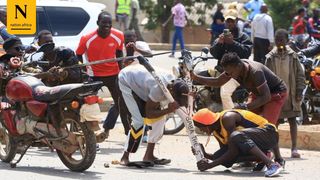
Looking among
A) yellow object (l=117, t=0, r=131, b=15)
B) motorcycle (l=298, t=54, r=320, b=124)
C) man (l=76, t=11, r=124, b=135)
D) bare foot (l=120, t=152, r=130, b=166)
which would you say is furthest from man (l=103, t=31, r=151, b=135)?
yellow object (l=117, t=0, r=131, b=15)

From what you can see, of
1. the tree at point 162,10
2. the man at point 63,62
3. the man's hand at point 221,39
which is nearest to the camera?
the man at point 63,62

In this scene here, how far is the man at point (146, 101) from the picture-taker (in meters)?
11.6

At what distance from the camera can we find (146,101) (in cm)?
1177

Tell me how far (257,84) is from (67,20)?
790 centimetres

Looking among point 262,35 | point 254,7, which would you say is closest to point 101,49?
point 262,35

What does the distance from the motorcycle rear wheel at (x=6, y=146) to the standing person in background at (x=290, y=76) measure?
3.49 m

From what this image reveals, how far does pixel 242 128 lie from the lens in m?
11.1

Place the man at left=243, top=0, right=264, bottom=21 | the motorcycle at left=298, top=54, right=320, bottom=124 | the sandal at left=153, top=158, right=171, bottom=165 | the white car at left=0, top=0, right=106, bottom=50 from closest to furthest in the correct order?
the sandal at left=153, top=158, right=171, bottom=165 < the motorcycle at left=298, top=54, right=320, bottom=124 < the white car at left=0, top=0, right=106, bottom=50 < the man at left=243, top=0, right=264, bottom=21

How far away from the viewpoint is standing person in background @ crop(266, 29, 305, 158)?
13.2 meters

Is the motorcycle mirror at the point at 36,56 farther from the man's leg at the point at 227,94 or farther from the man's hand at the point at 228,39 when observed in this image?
the man's leg at the point at 227,94

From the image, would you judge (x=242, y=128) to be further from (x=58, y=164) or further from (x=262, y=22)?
(x=262, y=22)

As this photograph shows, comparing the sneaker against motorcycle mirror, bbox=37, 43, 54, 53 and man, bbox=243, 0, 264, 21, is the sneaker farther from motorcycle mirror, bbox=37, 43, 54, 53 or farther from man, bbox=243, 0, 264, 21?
man, bbox=243, 0, 264, 21

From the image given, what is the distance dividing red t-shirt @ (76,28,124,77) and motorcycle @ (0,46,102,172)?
2.22 meters

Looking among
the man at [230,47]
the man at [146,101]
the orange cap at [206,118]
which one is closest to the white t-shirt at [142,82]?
the man at [146,101]
